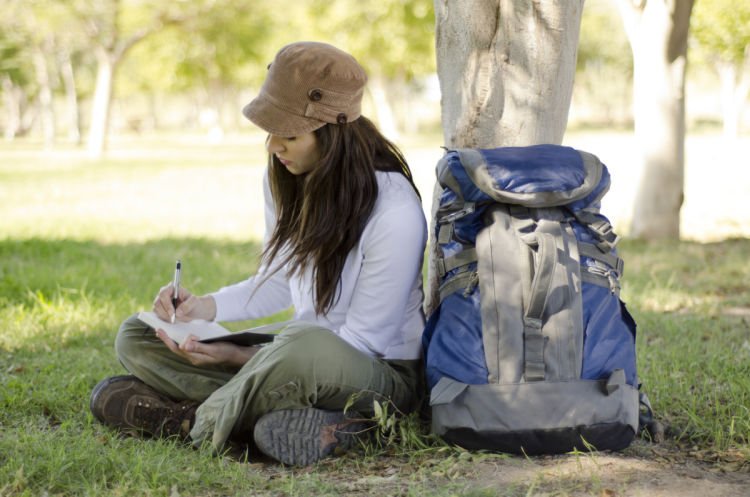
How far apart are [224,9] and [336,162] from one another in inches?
986

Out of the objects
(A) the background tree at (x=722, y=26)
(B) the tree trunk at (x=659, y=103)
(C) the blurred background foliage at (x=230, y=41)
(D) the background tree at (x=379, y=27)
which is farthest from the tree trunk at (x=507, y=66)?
(D) the background tree at (x=379, y=27)

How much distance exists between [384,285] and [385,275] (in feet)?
0.12

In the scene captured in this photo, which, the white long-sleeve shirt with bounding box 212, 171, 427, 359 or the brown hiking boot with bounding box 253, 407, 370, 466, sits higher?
the white long-sleeve shirt with bounding box 212, 171, 427, 359

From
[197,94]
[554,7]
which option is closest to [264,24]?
[554,7]

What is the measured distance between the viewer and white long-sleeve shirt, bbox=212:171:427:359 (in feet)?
11.1

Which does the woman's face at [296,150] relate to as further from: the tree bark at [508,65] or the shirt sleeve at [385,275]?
the tree bark at [508,65]

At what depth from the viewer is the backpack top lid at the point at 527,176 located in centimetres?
320

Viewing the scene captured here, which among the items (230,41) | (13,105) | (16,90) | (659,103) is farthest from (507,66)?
(16,90)

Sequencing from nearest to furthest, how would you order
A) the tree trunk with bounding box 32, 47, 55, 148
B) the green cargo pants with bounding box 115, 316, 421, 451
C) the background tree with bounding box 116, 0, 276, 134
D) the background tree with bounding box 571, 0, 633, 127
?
the green cargo pants with bounding box 115, 316, 421, 451 < the background tree with bounding box 116, 0, 276, 134 < the tree trunk with bounding box 32, 47, 55, 148 < the background tree with bounding box 571, 0, 633, 127

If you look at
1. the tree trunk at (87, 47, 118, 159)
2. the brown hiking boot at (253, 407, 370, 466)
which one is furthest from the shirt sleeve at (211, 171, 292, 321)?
the tree trunk at (87, 47, 118, 159)

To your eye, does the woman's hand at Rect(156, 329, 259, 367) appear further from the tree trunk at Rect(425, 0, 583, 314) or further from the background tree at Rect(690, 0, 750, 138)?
the background tree at Rect(690, 0, 750, 138)

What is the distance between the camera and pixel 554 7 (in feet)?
12.8

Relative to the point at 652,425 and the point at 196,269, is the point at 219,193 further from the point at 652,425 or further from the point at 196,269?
the point at 652,425

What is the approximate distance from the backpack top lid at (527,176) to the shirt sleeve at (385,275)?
8.4 inches
